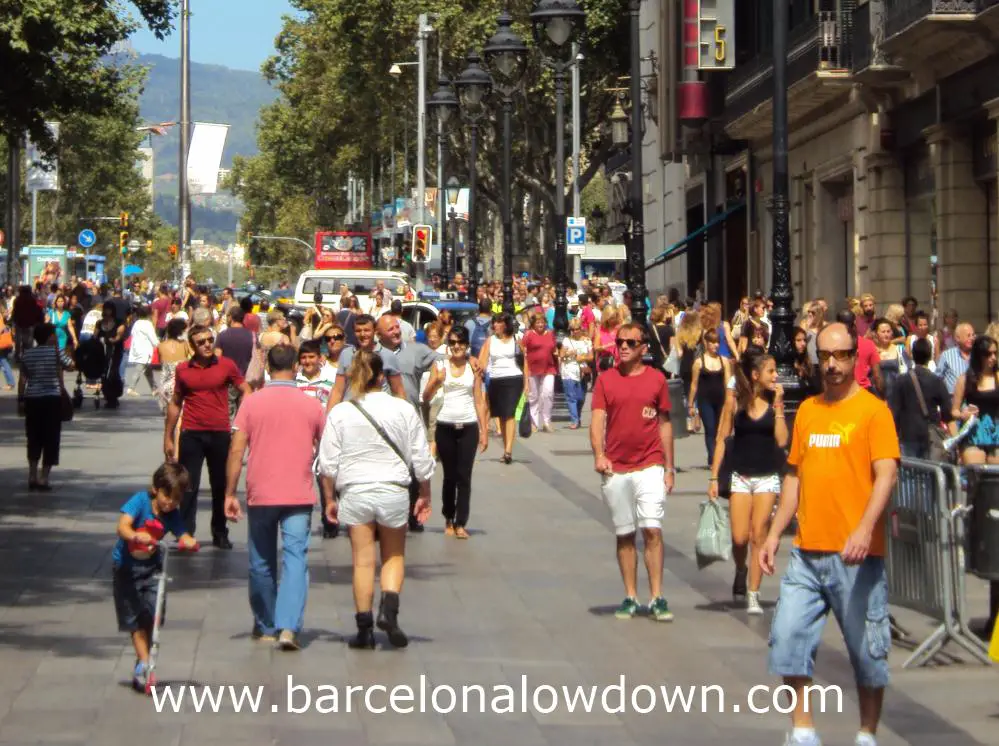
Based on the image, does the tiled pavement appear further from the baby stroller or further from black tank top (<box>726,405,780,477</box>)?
the baby stroller

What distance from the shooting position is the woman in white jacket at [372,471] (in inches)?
397

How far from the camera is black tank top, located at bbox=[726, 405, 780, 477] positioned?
453 inches

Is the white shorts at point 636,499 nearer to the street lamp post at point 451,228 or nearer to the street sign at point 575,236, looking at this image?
the street sign at point 575,236

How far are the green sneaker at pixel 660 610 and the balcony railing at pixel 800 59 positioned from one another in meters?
18.8

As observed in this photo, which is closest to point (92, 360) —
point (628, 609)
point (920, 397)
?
point (920, 397)

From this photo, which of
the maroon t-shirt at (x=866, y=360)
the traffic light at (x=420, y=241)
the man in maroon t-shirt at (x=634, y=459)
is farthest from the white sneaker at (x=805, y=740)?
the traffic light at (x=420, y=241)

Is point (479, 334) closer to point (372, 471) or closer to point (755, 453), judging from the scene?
point (755, 453)

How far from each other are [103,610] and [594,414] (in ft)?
9.85

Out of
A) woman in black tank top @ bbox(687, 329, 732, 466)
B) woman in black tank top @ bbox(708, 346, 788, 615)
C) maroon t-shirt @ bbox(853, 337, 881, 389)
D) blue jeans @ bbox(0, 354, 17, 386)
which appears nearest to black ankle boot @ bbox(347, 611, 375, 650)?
woman in black tank top @ bbox(708, 346, 788, 615)

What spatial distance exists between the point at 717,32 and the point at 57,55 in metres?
15.3

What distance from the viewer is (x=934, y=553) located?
9.66 meters

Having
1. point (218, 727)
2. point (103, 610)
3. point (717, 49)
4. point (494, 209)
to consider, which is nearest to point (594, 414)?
point (103, 610)

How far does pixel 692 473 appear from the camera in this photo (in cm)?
2039

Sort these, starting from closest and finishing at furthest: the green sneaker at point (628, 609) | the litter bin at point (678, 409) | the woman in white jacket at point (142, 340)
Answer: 1. the green sneaker at point (628, 609)
2. the litter bin at point (678, 409)
3. the woman in white jacket at point (142, 340)
